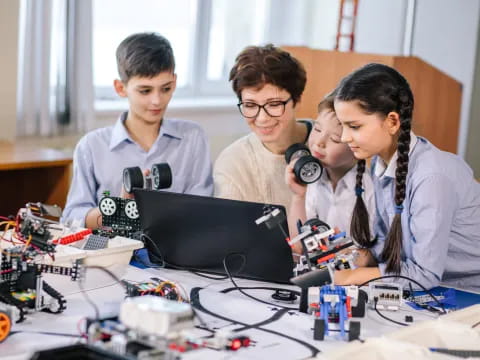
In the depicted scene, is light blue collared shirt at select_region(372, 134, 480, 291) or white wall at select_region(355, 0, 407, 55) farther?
white wall at select_region(355, 0, 407, 55)

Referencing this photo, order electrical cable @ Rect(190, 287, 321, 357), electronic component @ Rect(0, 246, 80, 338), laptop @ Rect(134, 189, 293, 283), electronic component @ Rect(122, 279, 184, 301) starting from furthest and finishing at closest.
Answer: laptop @ Rect(134, 189, 293, 283), electronic component @ Rect(122, 279, 184, 301), electronic component @ Rect(0, 246, 80, 338), electrical cable @ Rect(190, 287, 321, 357)

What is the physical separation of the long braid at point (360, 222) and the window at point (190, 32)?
242cm

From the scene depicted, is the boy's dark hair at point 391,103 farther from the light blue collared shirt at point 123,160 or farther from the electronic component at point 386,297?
the light blue collared shirt at point 123,160

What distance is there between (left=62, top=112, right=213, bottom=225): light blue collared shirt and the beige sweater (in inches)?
5.9

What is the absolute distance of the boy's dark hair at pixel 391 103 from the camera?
203 cm

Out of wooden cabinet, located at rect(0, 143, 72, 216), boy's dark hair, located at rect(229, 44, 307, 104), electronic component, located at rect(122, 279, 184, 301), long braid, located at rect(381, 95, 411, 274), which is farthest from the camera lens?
wooden cabinet, located at rect(0, 143, 72, 216)

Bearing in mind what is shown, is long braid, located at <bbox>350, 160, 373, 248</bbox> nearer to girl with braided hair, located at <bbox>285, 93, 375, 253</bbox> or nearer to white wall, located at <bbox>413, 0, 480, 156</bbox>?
girl with braided hair, located at <bbox>285, 93, 375, 253</bbox>

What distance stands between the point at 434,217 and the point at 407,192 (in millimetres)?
134

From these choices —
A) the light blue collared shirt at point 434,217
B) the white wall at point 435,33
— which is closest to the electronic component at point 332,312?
the light blue collared shirt at point 434,217

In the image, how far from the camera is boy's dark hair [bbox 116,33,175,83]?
2.57 meters

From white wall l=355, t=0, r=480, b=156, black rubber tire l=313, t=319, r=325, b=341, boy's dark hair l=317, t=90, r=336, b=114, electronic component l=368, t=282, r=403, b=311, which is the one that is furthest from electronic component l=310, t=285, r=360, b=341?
white wall l=355, t=0, r=480, b=156

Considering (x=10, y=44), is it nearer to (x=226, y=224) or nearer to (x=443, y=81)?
(x=226, y=224)

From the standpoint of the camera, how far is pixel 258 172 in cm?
265

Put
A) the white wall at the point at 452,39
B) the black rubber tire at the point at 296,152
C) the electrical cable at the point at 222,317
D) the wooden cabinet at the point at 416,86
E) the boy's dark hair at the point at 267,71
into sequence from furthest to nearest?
the white wall at the point at 452,39
the wooden cabinet at the point at 416,86
the boy's dark hair at the point at 267,71
the black rubber tire at the point at 296,152
the electrical cable at the point at 222,317
